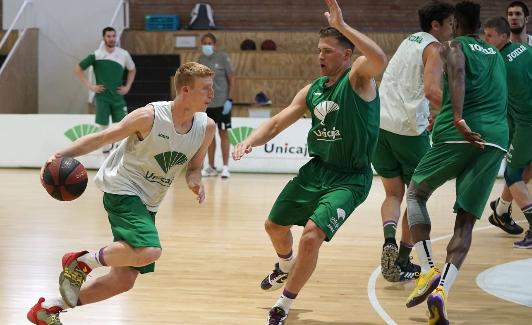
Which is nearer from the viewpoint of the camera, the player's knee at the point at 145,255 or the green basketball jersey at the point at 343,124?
the player's knee at the point at 145,255

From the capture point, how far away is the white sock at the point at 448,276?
4656 millimetres

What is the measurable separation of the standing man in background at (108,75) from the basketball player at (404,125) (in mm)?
7747

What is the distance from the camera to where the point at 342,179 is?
4875mm

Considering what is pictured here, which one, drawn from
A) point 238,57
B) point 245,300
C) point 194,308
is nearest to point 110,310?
point 194,308

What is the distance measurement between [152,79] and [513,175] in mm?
10116

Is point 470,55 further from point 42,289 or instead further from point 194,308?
point 42,289

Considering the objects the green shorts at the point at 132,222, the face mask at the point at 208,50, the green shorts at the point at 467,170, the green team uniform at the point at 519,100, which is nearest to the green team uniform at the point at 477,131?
the green shorts at the point at 467,170

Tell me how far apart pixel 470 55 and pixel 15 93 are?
12.8 meters

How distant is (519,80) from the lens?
6.98m

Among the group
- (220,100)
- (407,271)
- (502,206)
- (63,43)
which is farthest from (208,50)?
(407,271)

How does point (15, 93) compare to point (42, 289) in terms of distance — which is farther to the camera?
point (15, 93)

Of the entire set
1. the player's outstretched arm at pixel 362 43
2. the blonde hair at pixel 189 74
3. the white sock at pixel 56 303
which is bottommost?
the white sock at pixel 56 303

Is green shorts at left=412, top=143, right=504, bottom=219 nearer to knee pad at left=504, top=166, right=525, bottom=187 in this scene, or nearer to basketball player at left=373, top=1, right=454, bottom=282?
basketball player at left=373, top=1, right=454, bottom=282

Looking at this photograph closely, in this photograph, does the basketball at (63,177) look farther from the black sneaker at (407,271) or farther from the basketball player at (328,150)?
the black sneaker at (407,271)
